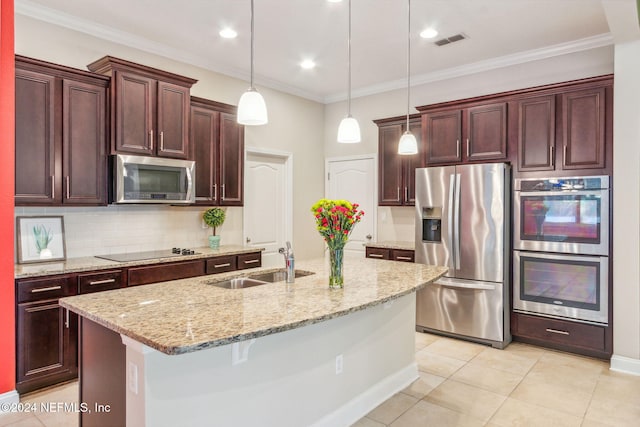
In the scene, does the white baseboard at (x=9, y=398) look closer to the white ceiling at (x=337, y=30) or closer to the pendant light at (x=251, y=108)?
the pendant light at (x=251, y=108)

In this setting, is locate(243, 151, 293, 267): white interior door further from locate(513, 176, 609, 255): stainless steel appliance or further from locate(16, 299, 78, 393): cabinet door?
locate(513, 176, 609, 255): stainless steel appliance

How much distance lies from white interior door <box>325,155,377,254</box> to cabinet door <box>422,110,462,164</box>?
1.30m

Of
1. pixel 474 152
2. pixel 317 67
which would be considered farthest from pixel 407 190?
pixel 317 67

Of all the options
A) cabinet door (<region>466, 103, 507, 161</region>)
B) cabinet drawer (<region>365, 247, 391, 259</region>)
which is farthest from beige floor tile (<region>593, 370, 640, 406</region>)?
cabinet drawer (<region>365, 247, 391, 259</region>)

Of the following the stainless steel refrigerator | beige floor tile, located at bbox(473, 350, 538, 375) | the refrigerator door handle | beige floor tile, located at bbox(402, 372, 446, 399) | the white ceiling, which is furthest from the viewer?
the refrigerator door handle

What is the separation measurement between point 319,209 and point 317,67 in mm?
3131

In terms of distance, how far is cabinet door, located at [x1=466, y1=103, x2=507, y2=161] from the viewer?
13.9ft

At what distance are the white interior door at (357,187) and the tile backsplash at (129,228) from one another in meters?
1.90

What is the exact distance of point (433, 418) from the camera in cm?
278

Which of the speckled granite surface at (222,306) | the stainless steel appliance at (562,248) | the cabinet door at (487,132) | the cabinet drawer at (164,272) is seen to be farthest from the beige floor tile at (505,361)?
the cabinet drawer at (164,272)

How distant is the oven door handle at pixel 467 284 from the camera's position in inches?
163

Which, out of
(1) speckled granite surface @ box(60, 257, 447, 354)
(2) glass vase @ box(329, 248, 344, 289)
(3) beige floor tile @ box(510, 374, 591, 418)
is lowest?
(3) beige floor tile @ box(510, 374, 591, 418)

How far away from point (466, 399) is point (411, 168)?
2.82 m

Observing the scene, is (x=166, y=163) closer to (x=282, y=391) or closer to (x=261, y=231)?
(x=261, y=231)
